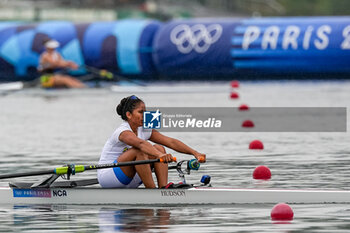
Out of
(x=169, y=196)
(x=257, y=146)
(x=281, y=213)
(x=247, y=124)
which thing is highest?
(x=247, y=124)

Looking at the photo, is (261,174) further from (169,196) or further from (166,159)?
(166,159)

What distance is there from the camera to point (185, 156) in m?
17.5

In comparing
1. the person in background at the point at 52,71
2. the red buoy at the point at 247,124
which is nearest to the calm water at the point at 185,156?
the person in background at the point at 52,71

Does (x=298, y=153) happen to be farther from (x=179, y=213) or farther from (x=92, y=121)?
(x=92, y=121)

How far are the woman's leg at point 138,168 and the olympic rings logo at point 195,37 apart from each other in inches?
1136

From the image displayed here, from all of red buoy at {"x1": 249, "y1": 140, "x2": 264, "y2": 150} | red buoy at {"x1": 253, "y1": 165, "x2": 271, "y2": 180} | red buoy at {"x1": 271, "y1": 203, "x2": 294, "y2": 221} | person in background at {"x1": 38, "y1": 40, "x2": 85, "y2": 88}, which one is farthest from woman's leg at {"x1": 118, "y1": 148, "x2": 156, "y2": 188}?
person in background at {"x1": 38, "y1": 40, "x2": 85, "y2": 88}

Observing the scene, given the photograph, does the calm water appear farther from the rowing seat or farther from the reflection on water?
the rowing seat

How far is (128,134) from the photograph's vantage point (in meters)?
11.6

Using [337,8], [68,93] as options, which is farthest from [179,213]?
[337,8]

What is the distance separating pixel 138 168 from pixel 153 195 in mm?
350

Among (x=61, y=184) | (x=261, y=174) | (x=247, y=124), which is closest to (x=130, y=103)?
(x=61, y=184)

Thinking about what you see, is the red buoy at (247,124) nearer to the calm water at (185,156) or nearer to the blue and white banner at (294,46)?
the calm water at (185,156)

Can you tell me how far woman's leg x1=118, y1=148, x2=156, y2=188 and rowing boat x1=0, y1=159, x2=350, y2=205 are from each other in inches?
5.8

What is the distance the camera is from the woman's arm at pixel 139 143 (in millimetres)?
11383
